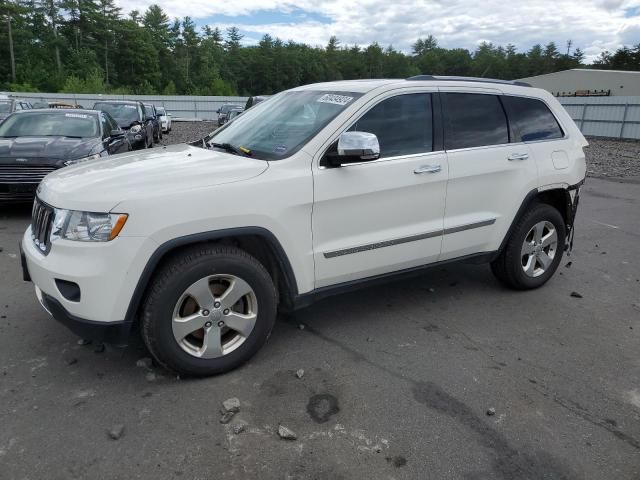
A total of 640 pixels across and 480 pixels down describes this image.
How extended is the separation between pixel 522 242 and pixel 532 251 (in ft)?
0.77

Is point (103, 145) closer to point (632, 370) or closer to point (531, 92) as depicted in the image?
point (531, 92)

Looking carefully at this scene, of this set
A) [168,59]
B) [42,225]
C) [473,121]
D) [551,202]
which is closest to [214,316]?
[42,225]

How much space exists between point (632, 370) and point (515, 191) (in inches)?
64.8

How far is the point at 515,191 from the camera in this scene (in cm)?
437

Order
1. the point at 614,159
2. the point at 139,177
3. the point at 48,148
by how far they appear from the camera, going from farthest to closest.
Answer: the point at 614,159 < the point at 48,148 < the point at 139,177

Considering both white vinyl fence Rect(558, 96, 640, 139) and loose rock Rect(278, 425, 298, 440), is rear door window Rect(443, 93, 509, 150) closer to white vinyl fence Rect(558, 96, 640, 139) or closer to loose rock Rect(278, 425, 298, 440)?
loose rock Rect(278, 425, 298, 440)

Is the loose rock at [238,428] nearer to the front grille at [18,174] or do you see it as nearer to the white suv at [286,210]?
the white suv at [286,210]

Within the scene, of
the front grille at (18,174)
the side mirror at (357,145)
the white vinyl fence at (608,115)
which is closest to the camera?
the side mirror at (357,145)

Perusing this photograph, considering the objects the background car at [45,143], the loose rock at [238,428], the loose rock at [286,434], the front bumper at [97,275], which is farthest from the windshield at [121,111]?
the loose rock at [286,434]

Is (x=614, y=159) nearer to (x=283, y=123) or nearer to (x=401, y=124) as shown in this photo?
(x=401, y=124)

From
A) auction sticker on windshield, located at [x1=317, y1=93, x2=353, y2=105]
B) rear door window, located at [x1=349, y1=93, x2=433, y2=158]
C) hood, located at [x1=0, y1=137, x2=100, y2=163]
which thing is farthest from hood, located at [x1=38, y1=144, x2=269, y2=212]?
hood, located at [x1=0, y1=137, x2=100, y2=163]

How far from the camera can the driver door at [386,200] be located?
3.42 metres

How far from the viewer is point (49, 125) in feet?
26.9

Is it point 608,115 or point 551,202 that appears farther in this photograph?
point 608,115
